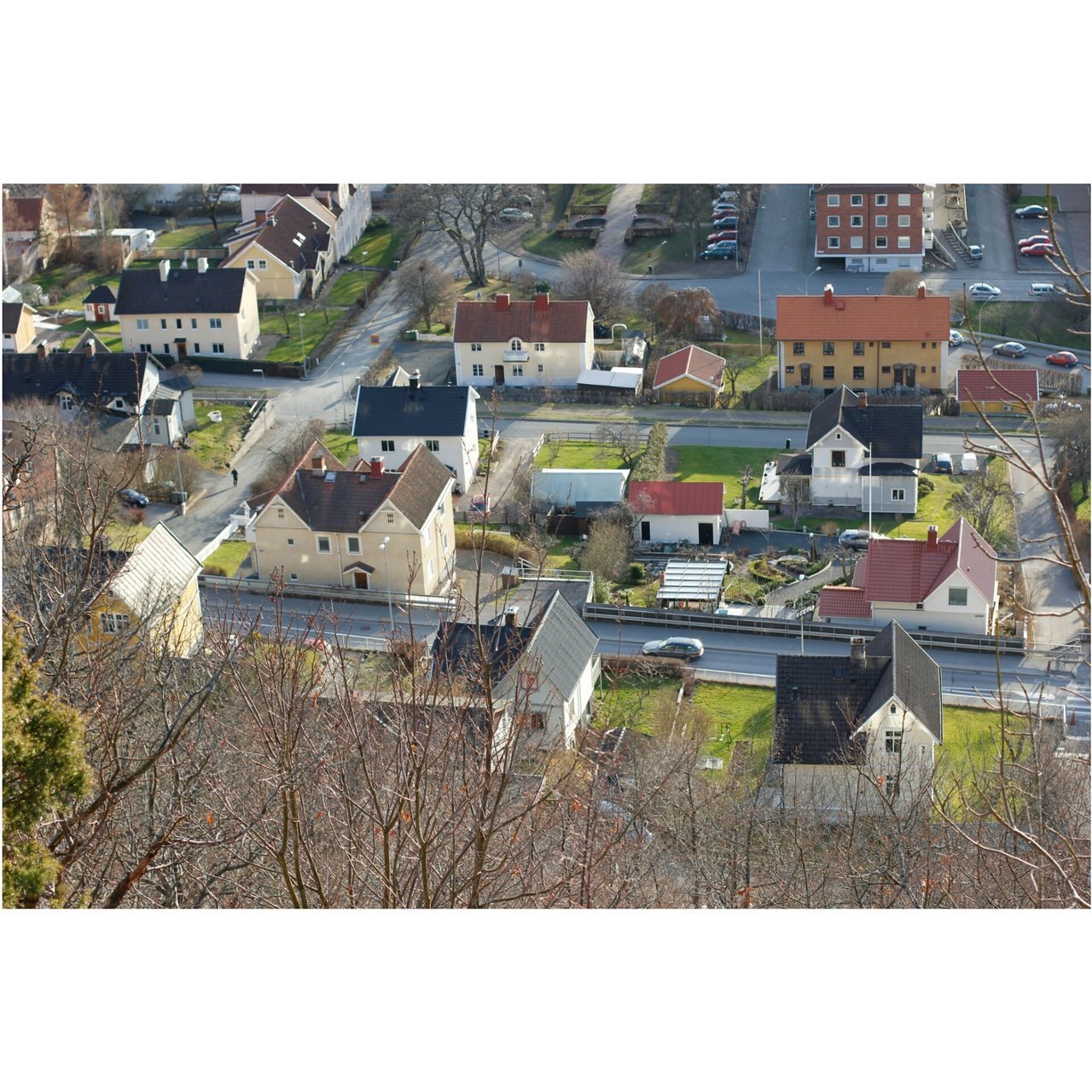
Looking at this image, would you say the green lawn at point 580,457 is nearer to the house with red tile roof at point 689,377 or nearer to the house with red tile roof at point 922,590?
the house with red tile roof at point 689,377

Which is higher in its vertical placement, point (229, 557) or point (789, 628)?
point (789, 628)

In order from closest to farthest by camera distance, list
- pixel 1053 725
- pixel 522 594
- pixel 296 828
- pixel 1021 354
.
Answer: pixel 296 828, pixel 1053 725, pixel 522 594, pixel 1021 354

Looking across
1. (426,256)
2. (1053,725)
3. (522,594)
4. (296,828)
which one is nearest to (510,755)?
(296,828)

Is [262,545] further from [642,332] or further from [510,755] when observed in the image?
[510,755]

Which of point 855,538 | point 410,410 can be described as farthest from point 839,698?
point 410,410

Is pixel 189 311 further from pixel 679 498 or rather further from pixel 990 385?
pixel 990 385

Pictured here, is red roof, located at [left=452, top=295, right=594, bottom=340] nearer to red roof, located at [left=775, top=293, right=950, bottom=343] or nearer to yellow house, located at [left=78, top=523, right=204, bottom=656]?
red roof, located at [left=775, top=293, right=950, bottom=343]
